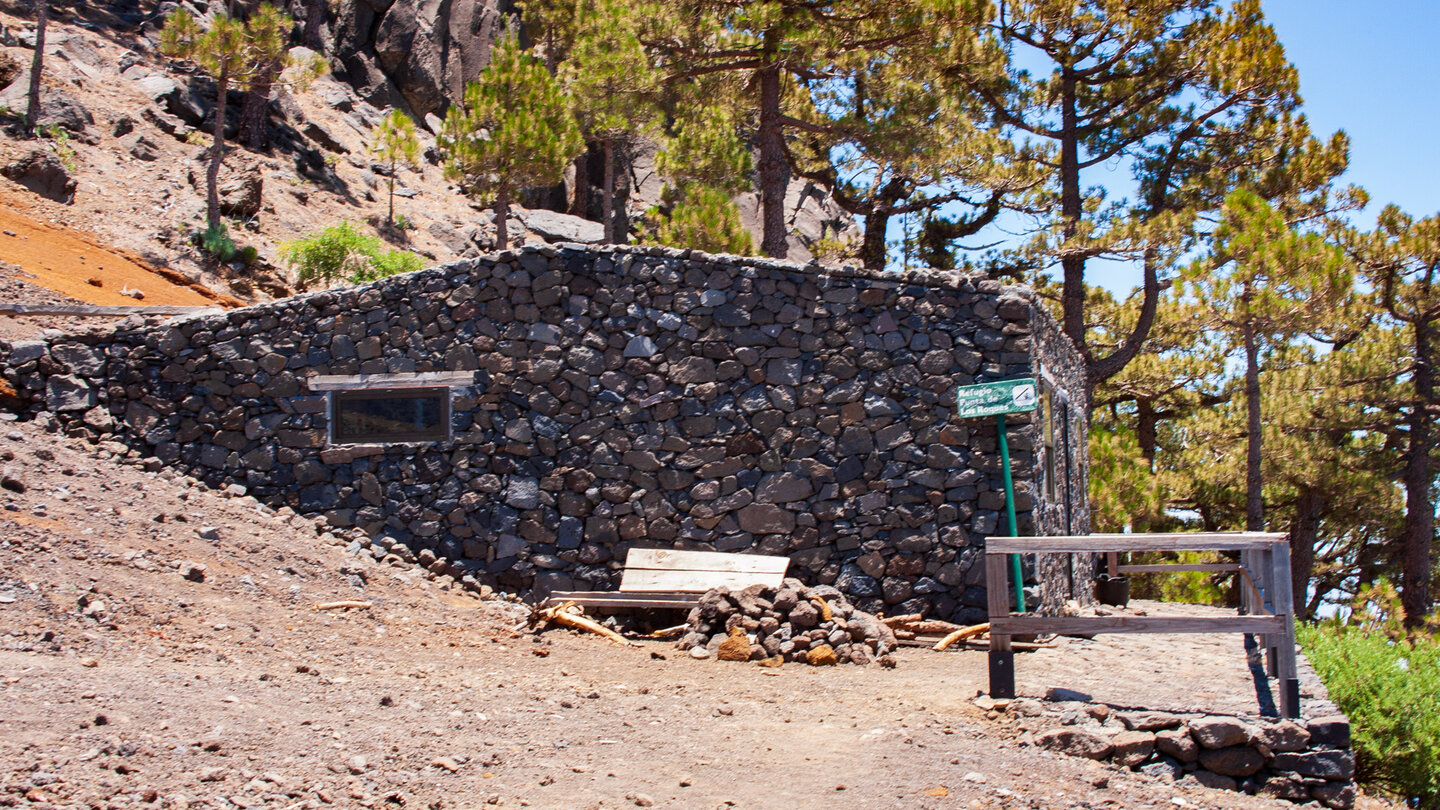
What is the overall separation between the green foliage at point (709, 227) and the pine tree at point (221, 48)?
8804 mm

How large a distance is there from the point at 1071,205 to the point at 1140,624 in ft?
46.2

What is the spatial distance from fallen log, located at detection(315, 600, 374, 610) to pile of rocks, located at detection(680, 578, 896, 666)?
2652mm

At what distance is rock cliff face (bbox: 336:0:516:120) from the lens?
Result: 34.9 m

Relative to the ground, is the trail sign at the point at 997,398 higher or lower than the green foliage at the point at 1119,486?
higher

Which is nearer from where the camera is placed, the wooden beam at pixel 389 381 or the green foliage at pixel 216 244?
the wooden beam at pixel 389 381

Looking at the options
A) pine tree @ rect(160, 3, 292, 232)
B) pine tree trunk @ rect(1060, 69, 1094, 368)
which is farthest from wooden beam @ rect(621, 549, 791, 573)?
pine tree @ rect(160, 3, 292, 232)

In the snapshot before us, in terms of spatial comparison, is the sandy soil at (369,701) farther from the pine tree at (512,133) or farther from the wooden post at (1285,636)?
the pine tree at (512,133)

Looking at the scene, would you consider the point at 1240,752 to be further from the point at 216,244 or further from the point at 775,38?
the point at 216,244

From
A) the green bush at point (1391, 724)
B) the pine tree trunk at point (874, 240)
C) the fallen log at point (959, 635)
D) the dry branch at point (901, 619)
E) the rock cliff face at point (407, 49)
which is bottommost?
the green bush at point (1391, 724)

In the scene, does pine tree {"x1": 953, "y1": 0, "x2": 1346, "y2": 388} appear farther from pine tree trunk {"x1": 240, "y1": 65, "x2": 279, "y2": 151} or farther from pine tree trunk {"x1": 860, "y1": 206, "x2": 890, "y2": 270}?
pine tree trunk {"x1": 240, "y1": 65, "x2": 279, "y2": 151}

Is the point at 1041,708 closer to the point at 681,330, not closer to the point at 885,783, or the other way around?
the point at 885,783

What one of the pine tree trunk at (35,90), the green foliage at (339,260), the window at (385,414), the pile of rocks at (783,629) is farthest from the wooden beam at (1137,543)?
the pine tree trunk at (35,90)

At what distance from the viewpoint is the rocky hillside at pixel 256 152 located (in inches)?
769

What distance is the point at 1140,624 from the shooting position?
Result: 20.4ft
